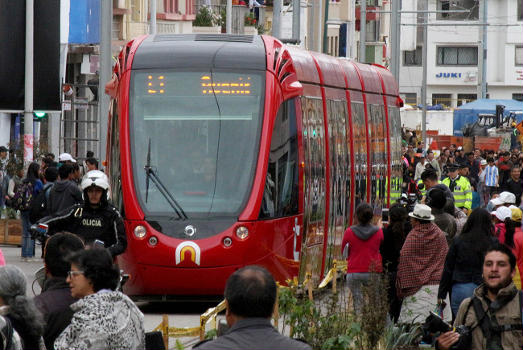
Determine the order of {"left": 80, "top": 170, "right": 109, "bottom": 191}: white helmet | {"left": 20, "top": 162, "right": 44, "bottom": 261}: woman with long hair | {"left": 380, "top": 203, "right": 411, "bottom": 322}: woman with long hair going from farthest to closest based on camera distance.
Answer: {"left": 20, "top": 162, "right": 44, "bottom": 261}: woman with long hair < {"left": 380, "top": 203, "right": 411, "bottom": 322}: woman with long hair < {"left": 80, "top": 170, "right": 109, "bottom": 191}: white helmet

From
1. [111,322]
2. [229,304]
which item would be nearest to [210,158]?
[111,322]

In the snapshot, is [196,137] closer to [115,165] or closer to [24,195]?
[115,165]

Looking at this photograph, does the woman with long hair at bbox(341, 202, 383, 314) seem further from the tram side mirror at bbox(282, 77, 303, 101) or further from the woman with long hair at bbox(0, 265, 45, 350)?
the woman with long hair at bbox(0, 265, 45, 350)

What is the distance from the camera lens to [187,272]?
645 inches

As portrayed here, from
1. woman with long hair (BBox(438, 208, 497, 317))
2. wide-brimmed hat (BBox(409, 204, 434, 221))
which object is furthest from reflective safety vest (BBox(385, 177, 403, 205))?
woman with long hair (BBox(438, 208, 497, 317))

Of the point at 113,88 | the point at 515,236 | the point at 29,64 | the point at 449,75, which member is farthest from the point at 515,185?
the point at 449,75

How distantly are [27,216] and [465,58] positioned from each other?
9480cm

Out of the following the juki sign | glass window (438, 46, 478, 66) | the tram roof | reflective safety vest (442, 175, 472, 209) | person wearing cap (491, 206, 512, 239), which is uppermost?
glass window (438, 46, 478, 66)

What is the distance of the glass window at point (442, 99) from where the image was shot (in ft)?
378

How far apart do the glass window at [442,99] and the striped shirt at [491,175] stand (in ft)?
255

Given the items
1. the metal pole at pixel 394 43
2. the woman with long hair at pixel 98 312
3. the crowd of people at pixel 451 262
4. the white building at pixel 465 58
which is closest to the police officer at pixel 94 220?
the crowd of people at pixel 451 262

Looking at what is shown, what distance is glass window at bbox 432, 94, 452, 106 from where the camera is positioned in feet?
378

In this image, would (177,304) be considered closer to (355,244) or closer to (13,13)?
(355,244)

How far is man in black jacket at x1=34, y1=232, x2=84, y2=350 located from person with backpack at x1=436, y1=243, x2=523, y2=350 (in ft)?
7.30
